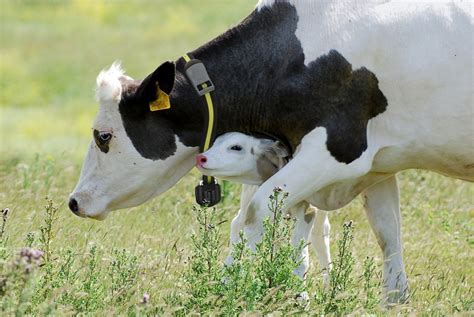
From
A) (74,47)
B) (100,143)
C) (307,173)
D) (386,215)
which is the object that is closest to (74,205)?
(100,143)

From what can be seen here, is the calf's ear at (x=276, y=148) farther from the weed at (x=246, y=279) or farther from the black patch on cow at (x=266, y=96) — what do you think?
the weed at (x=246, y=279)

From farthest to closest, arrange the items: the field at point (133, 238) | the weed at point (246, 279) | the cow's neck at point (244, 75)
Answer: the cow's neck at point (244, 75) → the field at point (133, 238) → the weed at point (246, 279)

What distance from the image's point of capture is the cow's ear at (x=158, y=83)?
928cm

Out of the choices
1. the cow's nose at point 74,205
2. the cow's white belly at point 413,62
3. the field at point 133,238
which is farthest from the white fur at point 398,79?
the cow's nose at point 74,205

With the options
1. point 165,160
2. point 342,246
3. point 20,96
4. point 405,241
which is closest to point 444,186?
point 405,241

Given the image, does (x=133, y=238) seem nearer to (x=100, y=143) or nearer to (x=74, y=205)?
(x=74, y=205)

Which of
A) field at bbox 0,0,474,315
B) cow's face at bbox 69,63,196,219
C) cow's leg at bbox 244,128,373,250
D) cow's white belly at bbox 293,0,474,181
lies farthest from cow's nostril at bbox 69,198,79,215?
cow's white belly at bbox 293,0,474,181

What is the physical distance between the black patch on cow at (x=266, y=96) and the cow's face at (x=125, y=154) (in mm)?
11

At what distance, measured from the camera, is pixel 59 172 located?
1362 cm

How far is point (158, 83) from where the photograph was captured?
368 inches

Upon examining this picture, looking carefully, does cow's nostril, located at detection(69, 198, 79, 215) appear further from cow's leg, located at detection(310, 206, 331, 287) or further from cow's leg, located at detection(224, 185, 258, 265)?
cow's leg, located at detection(310, 206, 331, 287)

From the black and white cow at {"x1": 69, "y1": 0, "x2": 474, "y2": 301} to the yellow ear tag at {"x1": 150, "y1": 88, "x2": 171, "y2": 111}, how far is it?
1.2 inches

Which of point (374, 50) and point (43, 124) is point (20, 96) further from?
point (374, 50)

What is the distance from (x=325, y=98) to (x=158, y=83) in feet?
3.72
